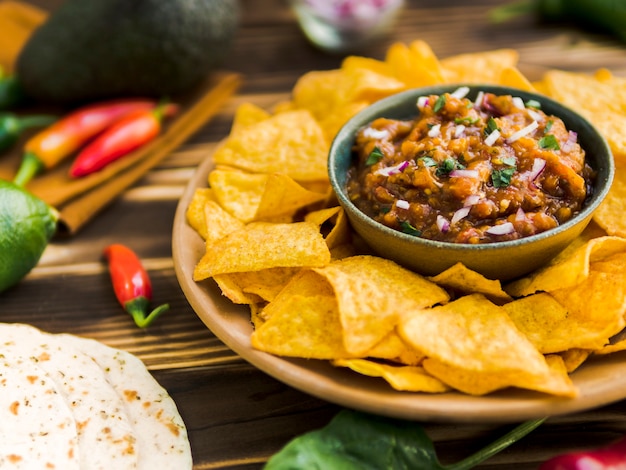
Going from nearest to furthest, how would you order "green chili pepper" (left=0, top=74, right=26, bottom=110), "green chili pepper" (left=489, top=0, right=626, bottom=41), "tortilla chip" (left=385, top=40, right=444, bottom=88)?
1. "tortilla chip" (left=385, top=40, right=444, bottom=88)
2. "green chili pepper" (left=0, top=74, right=26, bottom=110)
3. "green chili pepper" (left=489, top=0, right=626, bottom=41)

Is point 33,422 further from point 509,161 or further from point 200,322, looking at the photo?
A: point 509,161

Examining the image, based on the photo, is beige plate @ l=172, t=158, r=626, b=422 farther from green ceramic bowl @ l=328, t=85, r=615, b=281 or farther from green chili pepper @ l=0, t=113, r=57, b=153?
green chili pepper @ l=0, t=113, r=57, b=153

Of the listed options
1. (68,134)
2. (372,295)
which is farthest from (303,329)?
(68,134)

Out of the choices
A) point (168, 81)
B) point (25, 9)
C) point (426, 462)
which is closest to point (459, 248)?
point (426, 462)

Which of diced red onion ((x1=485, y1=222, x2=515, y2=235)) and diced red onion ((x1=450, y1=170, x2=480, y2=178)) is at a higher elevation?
diced red onion ((x1=450, y1=170, x2=480, y2=178))

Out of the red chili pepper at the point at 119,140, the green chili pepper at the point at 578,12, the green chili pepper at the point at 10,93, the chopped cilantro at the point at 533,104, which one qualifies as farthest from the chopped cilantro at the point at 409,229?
the green chili pepper at the point at 10,93

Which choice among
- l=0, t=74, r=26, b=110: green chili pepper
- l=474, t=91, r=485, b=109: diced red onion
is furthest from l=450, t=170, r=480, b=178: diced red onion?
l=0, t=74, r=26, b=110: green chili pepper

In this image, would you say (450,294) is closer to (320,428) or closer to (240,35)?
(320,428)
